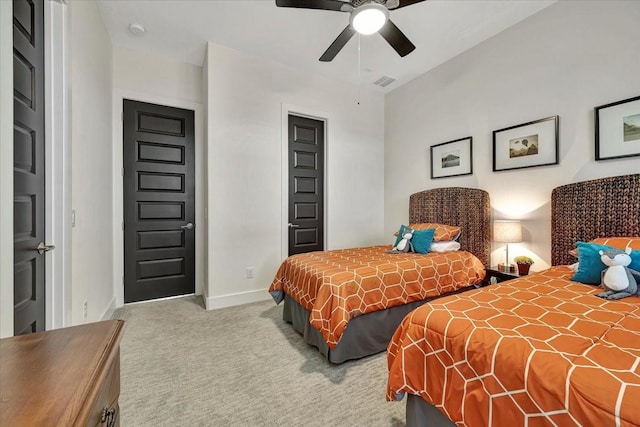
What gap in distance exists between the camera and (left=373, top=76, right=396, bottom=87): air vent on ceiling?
13.1 feet

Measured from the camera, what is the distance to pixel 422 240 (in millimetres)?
3006

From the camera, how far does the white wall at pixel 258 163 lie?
10.6 ft

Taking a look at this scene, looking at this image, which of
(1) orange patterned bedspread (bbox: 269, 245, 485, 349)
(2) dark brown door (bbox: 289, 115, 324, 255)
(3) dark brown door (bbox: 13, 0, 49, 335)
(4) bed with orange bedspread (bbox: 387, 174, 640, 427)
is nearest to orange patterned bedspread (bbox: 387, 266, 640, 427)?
(4) bed with orange bedspread (bbox: 387, 174, 640, 427)

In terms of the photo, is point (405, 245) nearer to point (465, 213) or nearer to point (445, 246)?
point (445, 246)

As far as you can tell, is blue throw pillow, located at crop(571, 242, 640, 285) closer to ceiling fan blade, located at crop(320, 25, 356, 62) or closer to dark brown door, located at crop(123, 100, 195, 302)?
ceiling fan blade, located at crop(320, 25, 356, 62)

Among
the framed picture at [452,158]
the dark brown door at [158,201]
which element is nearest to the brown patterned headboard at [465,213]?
the framed picture at [452,158]

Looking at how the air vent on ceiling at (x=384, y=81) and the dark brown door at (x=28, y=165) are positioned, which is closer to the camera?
the dark brown door at (x=28, y=165)

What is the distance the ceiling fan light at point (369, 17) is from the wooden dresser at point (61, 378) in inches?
90.7

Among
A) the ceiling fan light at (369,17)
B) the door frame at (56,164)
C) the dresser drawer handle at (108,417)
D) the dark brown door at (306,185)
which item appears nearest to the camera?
the dresser drawer handle at (108,417)

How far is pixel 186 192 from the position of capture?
358 cm

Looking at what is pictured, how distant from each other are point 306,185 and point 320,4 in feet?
7.41

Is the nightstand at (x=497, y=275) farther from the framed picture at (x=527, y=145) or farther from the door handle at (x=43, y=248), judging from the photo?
the door handle at (x=43, y=248)

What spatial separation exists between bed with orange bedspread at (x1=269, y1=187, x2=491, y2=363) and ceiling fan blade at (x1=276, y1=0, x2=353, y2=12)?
79.4 inches

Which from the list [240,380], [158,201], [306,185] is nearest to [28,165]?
[240,380]
